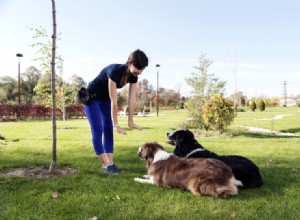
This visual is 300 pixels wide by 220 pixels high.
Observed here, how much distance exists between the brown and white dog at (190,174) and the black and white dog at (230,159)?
0.72 feet

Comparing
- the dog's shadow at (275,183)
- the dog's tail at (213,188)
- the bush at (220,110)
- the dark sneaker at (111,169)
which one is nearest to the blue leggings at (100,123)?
the dark sneaker at (111,169)

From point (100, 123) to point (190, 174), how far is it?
6.03ft

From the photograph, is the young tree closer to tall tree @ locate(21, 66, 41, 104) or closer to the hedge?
the hedge

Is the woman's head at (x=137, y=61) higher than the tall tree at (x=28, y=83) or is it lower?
lower

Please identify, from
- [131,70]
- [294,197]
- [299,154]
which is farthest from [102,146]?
[299,154]

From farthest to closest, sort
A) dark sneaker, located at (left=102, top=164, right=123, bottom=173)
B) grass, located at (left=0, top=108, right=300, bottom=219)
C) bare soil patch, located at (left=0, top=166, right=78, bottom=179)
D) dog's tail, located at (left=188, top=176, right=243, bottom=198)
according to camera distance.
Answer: dark sneaker, located at (left=102, top=164, right=123, bottom=173) → bare soil patch, located at (left=0, top=166, right=78, bottom=179) → dog's tail, located at (left=188, top=176, right=243, bottom=198) → grass, located at (left=0, top=108, right=300, bottom=219)

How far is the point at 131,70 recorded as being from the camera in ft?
15.2

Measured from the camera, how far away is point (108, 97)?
17.3ft

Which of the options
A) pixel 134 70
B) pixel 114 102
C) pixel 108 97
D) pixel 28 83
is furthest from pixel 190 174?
pixel 28 83

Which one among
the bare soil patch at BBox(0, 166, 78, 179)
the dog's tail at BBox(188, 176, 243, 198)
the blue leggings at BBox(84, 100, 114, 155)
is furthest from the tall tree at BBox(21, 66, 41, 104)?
the dog's tail at BBox(188, 176, 243, 198)

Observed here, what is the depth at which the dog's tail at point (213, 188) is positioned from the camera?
3908 millimetres

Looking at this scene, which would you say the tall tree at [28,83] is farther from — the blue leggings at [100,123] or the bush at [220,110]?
the blue leggings at [100,123]

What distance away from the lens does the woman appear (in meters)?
4.55

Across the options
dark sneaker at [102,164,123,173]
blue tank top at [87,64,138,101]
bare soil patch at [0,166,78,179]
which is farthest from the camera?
dark sneaker at [102,164,123,173]
